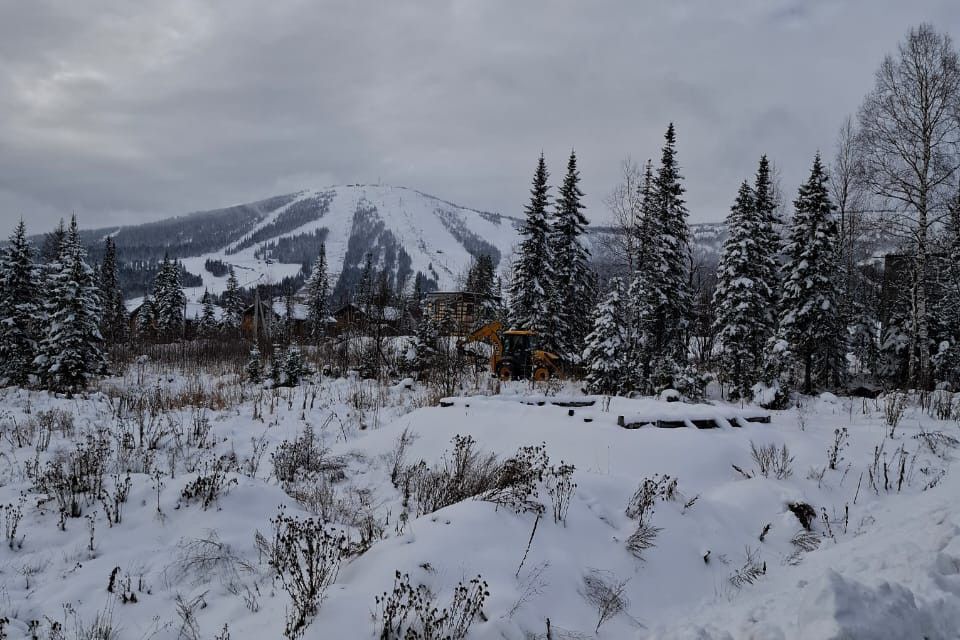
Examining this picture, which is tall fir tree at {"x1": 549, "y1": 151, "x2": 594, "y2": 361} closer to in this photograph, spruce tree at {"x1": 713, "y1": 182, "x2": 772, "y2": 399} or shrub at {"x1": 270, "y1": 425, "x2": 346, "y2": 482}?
spruce tree at {"x1": 713, "y1": 182, "x2": 772, "y2": 399}

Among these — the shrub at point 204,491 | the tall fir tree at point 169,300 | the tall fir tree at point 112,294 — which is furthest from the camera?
the tall fir tree at point 169,300

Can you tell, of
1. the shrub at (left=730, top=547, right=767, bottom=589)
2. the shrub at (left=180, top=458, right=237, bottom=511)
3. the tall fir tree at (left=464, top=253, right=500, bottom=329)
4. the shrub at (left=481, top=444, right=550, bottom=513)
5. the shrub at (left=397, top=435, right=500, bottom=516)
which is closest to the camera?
the shrub at (left=730, top=547, right=767, bottom=589)

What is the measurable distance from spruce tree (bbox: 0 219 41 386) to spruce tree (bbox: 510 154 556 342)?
21.7 metres

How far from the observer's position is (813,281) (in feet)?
64.8

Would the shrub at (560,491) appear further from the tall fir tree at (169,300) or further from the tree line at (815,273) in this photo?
the tall fir tree at (169,300)

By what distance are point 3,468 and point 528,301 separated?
71.7 ft

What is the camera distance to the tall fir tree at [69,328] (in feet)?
57.4

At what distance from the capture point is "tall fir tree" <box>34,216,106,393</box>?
689 inches

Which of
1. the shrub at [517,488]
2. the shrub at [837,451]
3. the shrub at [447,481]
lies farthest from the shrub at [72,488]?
the shrub at [837,451]

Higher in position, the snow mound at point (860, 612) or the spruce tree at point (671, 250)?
the spruce tree at point (671, 250)

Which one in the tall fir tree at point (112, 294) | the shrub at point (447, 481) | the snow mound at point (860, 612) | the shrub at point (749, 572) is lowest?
the shrub at point (749, 572)

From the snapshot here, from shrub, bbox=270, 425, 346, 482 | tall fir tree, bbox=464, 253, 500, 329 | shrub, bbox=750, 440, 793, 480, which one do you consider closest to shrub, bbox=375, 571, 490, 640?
shrub, bbox=270, 425, 346, 482

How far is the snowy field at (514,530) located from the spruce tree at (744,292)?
13121 mm

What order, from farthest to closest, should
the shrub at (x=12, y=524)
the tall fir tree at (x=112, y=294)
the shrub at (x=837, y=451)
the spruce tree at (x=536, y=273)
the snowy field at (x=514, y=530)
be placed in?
the tall fir tree at (x=112, y=294)
the spruce tree at (x=536, y=273)
the shrub at (x=837, y=451)
the shrub at (x=12, y=524)
the snowy field at (x=514, y=530)
